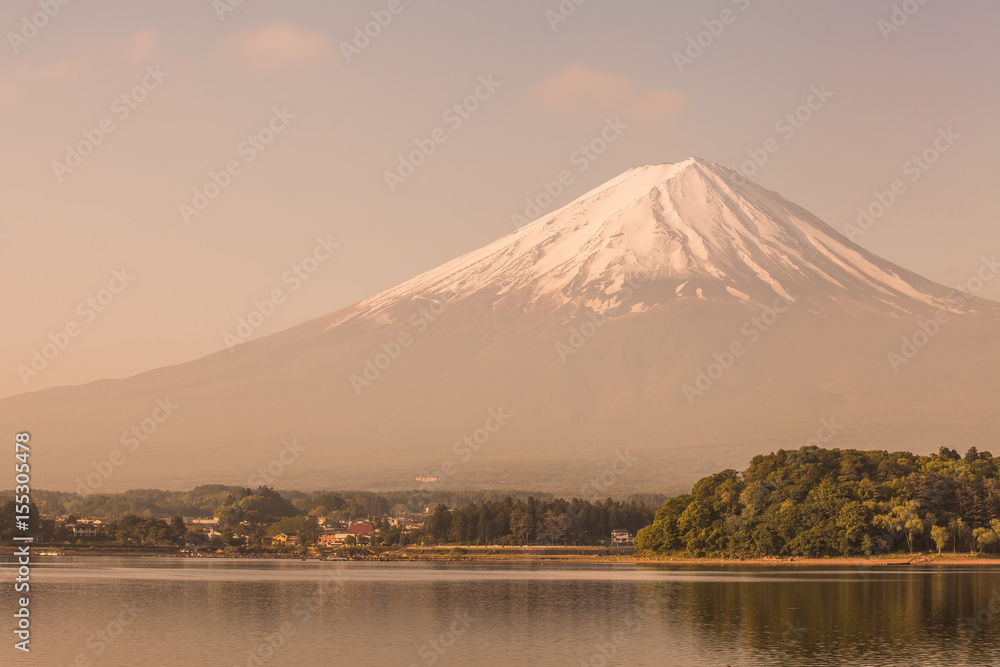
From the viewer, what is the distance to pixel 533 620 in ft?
206

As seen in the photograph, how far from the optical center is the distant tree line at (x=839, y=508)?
102812 millimetres

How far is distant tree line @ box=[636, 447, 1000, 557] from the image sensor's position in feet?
337

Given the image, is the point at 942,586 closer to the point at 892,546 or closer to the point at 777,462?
the point at 892,546

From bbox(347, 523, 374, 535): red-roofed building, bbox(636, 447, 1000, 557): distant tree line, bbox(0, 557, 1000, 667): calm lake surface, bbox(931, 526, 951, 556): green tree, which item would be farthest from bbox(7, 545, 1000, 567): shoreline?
bbox(347, 523, 374, 535): red-roofed building

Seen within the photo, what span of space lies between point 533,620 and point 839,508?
5073 centimetres

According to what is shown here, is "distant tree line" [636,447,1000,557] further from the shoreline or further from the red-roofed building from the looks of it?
the red-roofed building

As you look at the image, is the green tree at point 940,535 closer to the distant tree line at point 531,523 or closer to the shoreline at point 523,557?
the shoreline at point 523,557

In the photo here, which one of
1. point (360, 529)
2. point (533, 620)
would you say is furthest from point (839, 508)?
point (360, 529)

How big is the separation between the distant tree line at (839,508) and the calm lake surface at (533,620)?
748 centimetres

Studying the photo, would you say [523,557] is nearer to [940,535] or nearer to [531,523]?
[531,523]

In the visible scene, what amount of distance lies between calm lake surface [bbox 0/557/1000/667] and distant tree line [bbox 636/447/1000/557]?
24.6 ft

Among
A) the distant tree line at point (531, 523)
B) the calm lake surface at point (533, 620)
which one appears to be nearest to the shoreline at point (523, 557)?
the distant tree line at point (531, 523)

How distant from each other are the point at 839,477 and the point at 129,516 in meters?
104

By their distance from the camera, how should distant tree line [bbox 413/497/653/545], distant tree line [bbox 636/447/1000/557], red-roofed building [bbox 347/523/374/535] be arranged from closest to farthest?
distant tree line [bbox 636/447/1000/557] → distant tree line [bbox 413/497/653/545] → red-roofed building [bbox 347/523/374/535]
